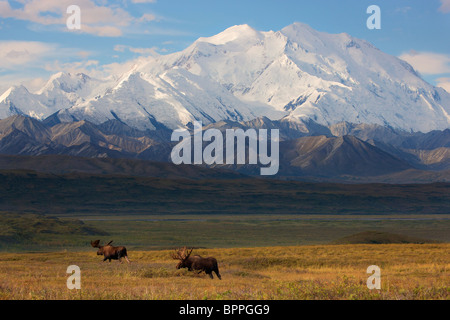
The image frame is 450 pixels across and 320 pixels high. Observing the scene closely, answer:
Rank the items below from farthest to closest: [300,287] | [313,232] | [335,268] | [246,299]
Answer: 1. [313,232]
2. [335,268]
3. [300,287]
4. [246,299]

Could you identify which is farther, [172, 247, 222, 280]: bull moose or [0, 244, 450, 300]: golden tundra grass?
[172, 247, 222, 280]: bull moose

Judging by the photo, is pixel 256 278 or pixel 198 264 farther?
pixel 256 278

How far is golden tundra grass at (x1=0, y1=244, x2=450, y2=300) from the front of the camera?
2322 cm

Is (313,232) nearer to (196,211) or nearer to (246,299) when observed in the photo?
(196,211)

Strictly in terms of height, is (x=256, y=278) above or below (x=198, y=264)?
below

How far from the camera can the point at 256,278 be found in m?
35.4

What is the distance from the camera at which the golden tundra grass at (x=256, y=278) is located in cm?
2322

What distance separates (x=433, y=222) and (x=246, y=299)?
482 ft

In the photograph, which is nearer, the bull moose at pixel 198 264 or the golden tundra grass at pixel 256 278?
the golden tundra grass at pixel 256 278
